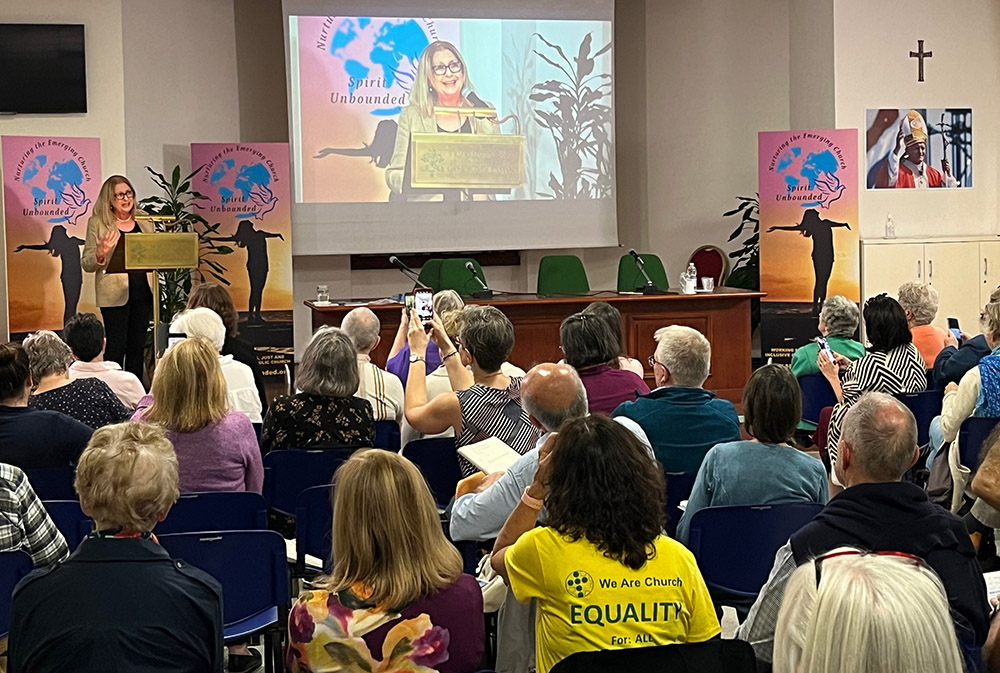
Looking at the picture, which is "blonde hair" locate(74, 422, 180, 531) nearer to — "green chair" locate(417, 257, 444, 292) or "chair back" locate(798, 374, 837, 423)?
"chair back" locate(798, 374, 837, 423)

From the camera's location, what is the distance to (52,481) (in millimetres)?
3717

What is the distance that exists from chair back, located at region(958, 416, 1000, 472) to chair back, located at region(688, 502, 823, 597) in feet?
4.71

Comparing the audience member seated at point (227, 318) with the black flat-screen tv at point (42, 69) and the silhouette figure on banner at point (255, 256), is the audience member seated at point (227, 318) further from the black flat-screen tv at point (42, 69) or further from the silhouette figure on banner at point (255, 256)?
the black flat-screen tv at point (42, 69)

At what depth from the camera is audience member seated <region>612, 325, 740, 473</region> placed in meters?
3.95

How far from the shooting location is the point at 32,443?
12.3 ft

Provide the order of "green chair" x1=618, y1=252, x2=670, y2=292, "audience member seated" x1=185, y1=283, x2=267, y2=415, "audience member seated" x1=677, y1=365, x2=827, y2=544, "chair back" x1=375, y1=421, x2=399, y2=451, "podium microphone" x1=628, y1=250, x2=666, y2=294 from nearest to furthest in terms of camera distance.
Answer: "audience member seated" x1=677, y1=365, x2=827, y2=544 < "chair back" x1=375, y1=421, x2=399, y2=451 < "audience member seated" x1=185, y1=283, x2=267, y2=415 < "podium microphone" x1=628, y1=250, x2=666, y2=294 < "green chair" x1=618, y1=252, x2=670, y2=292

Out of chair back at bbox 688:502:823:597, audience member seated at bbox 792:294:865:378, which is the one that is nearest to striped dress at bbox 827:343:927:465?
audience member seated at bbox 792:294:865:378

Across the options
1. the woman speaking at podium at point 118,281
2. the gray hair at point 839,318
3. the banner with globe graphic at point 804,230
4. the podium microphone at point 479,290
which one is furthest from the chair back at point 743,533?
the banner with globe graphic at point 804,230

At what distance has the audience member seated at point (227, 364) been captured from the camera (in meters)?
4.77

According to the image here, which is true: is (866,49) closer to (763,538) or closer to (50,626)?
(763,538)

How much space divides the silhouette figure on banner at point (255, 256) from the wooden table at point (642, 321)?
47 centimetres

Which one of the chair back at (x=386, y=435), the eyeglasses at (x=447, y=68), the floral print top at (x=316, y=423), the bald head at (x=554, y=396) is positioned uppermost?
the eyeglasses at (x=447, y=68)

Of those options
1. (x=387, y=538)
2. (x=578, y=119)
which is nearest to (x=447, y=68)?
(x=578, y=119)

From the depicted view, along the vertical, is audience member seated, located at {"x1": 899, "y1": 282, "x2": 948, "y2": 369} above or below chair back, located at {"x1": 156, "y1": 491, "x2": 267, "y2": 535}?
above
